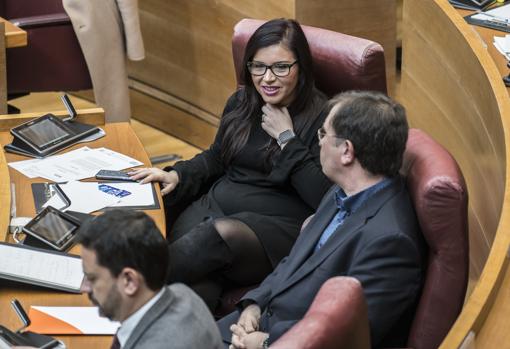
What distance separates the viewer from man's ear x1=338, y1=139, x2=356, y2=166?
2.50 m

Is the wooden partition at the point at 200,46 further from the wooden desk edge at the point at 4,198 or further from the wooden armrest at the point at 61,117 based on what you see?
the wooden desk edge at the point at 4,198

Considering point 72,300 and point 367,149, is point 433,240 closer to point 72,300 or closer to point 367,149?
point 367,149

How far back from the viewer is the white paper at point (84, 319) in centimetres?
237

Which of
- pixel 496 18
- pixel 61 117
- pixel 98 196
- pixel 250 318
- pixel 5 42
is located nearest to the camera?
pixel 250 318

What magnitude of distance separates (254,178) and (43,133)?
69 centimetres

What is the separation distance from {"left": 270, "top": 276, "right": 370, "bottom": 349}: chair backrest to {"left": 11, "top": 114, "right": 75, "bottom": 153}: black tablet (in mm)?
1535

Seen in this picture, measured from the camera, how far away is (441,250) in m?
2.36

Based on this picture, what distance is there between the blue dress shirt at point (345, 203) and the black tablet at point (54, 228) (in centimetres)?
Result: 65

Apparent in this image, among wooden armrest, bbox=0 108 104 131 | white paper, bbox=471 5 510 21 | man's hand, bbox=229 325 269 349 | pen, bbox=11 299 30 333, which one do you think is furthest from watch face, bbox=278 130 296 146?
pen, bbox=11 299 30 333

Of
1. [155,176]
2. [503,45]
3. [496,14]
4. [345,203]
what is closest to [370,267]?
[345,203]

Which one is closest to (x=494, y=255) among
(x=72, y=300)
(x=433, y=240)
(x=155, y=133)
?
(x=433, y=240)

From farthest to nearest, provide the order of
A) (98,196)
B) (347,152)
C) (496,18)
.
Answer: (496,18) → (98,196) → (347,152)

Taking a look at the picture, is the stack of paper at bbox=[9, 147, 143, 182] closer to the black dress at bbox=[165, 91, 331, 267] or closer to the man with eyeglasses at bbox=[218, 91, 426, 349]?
the black dress at bbox=[165, 91, 331, 267]

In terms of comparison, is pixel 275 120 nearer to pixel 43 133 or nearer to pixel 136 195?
pixel 136 195
